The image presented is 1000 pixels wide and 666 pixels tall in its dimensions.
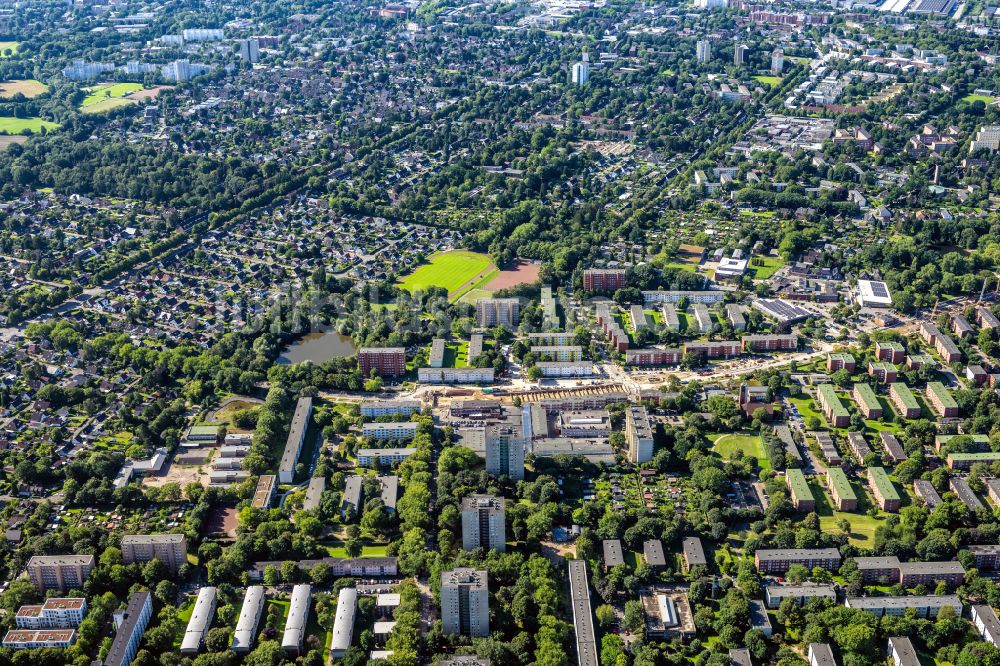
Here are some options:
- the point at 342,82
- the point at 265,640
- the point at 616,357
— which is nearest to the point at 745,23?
the point at 342,82

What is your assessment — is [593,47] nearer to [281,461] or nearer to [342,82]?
[342,82]

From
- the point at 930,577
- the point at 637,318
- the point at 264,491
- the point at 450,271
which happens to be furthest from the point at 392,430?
the point at 930,577

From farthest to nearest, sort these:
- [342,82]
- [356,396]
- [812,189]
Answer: [342,82], [812,189], [356,396]

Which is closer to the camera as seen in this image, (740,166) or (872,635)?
(872,635)

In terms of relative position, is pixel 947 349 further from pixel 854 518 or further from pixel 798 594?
pixel 798 594

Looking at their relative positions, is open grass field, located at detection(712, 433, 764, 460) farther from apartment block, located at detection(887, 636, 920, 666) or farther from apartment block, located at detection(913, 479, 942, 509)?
apartment block, located at detection(887, 636, 920, 666)

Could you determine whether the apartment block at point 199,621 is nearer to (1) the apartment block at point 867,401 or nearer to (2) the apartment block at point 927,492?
(2) the apartment block at point 927,492

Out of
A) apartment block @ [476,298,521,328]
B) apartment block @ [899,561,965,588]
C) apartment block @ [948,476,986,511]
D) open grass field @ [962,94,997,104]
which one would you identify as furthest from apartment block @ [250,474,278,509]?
open grass field @ [962,94,997,104]
